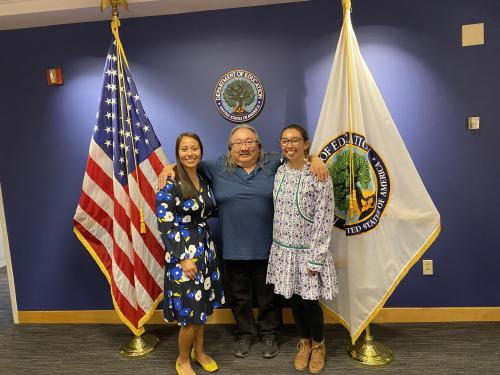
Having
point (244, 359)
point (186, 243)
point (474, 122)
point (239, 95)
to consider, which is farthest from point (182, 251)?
point (474, 122)

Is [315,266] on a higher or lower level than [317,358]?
higher

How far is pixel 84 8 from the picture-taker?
263cm

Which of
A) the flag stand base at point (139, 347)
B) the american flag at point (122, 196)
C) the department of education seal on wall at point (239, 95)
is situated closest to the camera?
the american flag at point (122, 196)

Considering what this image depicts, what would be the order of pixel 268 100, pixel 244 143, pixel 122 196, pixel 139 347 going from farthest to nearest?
pixel 268 100, pixel 139 347, pixel 122 196, pixel 244 143

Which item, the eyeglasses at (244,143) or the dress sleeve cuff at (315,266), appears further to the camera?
the eyeglasses at (244,143)

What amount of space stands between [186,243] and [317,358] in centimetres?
113

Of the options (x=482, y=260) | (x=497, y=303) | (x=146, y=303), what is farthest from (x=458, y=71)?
(x=146, y=303)

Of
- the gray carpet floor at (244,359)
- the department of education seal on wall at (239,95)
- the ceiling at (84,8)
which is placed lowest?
the gray carpet floor at (244,359)

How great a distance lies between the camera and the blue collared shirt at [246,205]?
2.28 metres

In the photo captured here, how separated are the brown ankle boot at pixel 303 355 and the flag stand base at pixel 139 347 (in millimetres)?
1078

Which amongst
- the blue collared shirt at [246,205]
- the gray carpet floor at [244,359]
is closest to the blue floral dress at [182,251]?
the blue collared shirt at [246,205]

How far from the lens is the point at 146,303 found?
255cm

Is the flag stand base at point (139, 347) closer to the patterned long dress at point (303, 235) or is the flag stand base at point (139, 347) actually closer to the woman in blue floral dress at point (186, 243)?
the woman in blue floral dress at point (186, 243)

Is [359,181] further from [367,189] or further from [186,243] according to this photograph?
[186,243]
